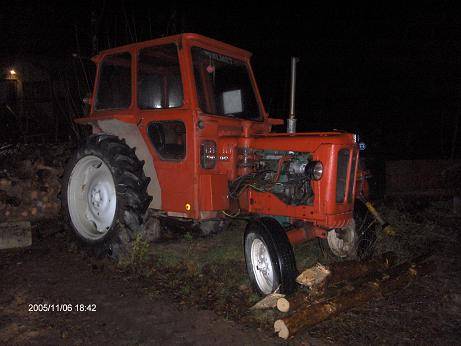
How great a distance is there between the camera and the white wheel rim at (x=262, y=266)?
407 centimetres

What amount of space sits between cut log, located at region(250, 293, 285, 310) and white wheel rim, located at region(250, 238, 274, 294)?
1.03 ft

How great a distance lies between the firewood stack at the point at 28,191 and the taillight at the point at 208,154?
398 centimetres

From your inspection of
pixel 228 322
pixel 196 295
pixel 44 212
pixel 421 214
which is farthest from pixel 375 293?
pixel 44 212

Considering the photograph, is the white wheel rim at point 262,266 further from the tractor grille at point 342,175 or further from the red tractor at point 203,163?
the tractor grille at point 342,175

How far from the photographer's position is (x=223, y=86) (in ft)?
17.0

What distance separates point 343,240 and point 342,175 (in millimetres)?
1102

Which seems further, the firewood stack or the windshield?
the firewood stack

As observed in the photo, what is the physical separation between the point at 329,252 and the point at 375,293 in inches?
53.5

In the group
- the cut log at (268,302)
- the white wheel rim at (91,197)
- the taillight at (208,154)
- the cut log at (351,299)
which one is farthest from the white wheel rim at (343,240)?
the white wheel rim at (91,197)

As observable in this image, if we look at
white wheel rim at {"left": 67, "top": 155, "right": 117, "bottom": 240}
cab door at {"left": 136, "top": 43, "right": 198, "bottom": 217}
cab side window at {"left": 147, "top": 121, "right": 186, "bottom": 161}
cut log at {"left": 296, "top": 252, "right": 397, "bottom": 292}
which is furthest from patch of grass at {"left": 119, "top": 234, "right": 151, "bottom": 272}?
cut log at {"left": 296, "top": 252, "right": 397, "bottom": 292}

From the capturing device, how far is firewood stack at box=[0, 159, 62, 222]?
24.1 ft

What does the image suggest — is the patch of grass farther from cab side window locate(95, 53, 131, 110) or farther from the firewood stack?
the firewood stack

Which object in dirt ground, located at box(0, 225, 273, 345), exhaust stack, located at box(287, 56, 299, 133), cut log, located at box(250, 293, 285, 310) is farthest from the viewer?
exhaust stack, located at box(287, 56, 299, 133)

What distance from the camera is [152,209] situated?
5.07 meters
